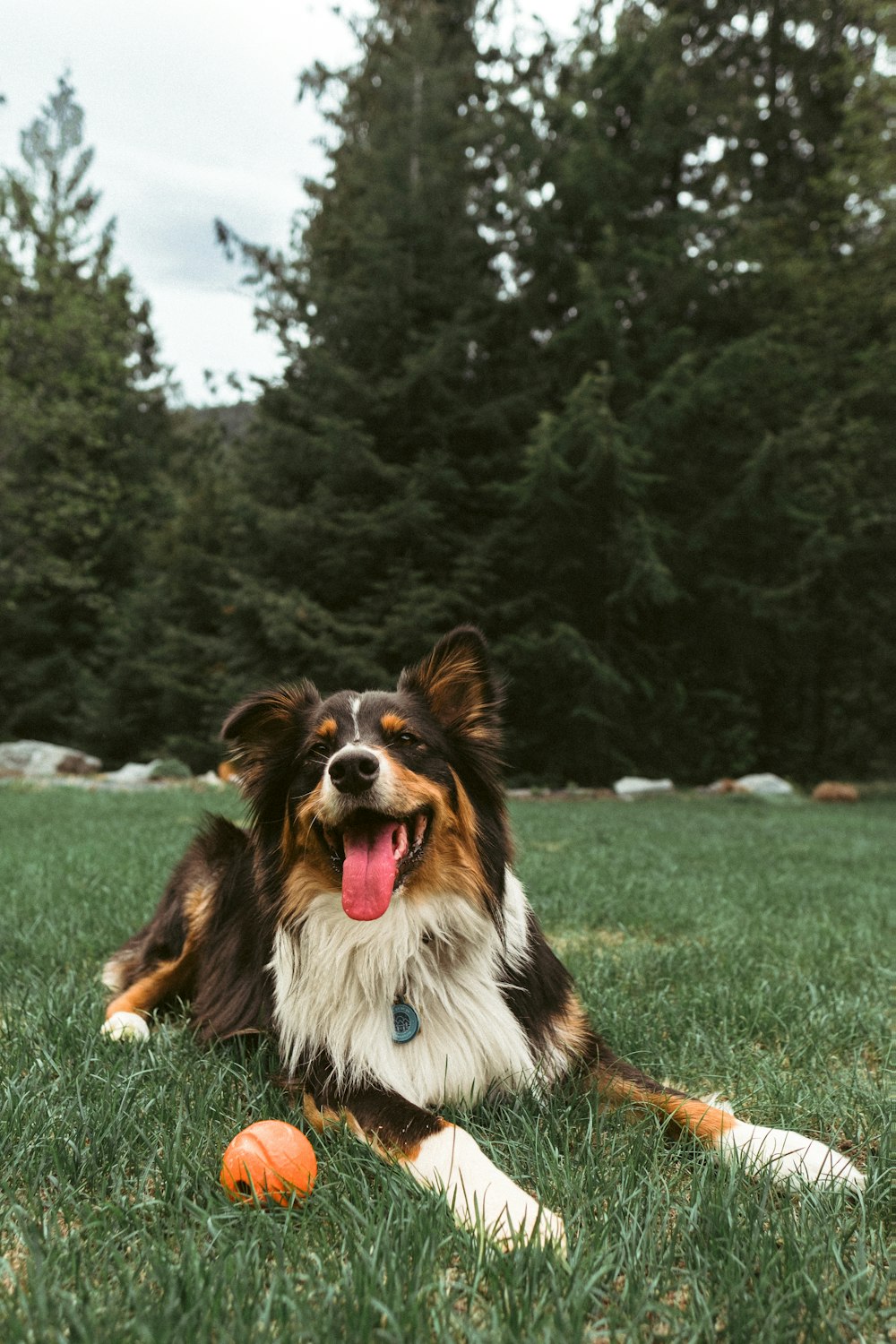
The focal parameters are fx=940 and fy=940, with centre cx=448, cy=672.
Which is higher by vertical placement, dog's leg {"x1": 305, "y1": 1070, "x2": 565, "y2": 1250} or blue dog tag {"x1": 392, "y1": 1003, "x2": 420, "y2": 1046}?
blue dog tag {"x1": 392, "y1": 1003, "x2": 420, "y2": 1046}

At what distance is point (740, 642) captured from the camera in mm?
18672

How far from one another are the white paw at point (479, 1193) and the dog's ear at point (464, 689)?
1152 millimetres

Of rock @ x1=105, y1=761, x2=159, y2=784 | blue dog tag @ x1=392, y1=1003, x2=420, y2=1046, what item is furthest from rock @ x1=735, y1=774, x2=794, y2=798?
blue dog tag @ x1=392, y1=1003, x2=420, y2=1046

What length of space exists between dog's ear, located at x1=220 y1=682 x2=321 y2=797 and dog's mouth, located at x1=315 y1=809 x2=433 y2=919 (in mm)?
362

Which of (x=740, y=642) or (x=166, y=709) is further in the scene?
(x=166, y=709)

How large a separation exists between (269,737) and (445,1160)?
1348 millimetres

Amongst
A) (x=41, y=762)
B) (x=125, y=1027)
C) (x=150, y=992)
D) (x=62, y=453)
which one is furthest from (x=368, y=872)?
(x=62, y=453)

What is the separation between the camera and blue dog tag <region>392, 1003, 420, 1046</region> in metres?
2.50

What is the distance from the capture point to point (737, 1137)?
2.21 meters

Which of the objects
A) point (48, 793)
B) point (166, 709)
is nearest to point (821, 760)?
point (166, 709)

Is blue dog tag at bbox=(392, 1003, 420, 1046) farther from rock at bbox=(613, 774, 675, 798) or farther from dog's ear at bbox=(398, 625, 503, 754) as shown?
rock at bbox=(613, 774, 675, 798)

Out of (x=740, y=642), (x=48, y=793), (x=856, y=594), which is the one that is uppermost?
(x=856, y=594)

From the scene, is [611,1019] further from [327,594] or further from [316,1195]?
[327,594]

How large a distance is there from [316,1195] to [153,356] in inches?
1456
